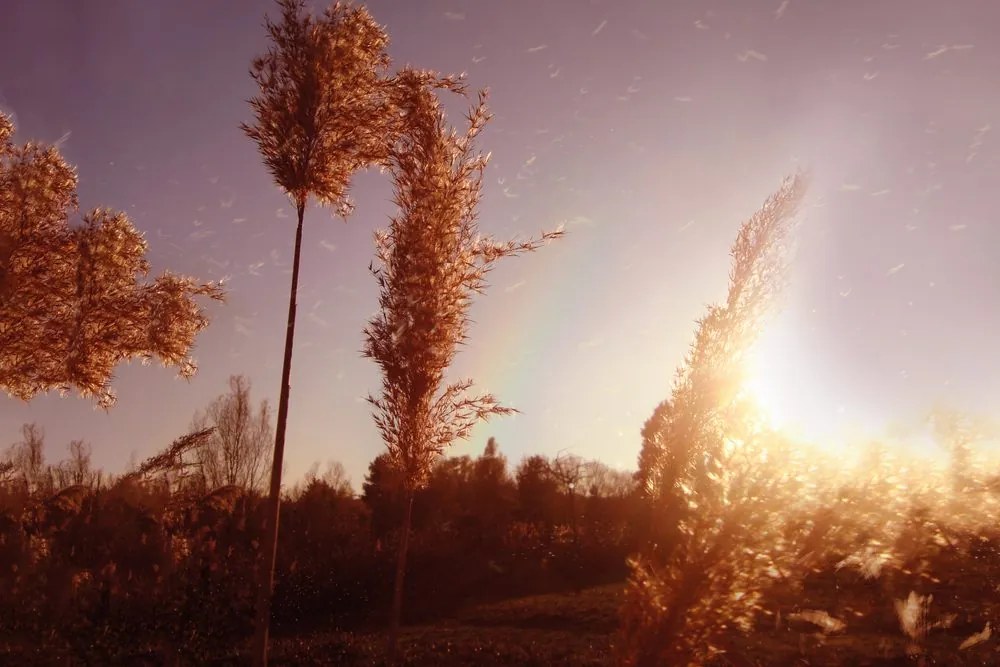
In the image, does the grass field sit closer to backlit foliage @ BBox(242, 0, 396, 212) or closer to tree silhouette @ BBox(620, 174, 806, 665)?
tree silhouette @ BBox(620, 174, 806, 665)

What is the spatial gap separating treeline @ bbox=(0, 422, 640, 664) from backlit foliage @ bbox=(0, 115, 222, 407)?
250 centimetres

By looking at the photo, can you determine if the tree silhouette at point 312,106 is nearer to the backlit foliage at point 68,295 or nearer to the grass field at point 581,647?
→ the backlit foliage at point 68,295

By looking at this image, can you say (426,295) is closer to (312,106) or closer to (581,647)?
(312,106)

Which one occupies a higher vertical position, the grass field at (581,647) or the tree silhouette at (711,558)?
the tree silhouette at (711,558)

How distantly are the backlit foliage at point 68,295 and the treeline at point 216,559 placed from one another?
8.20 feet

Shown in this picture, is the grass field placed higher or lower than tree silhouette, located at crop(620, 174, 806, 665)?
lower

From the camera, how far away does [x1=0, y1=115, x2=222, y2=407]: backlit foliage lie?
12.5 metres

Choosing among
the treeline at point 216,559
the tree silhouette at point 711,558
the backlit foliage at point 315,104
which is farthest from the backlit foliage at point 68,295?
the tree silhouette at point 711,558

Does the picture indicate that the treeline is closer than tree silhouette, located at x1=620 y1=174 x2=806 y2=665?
No

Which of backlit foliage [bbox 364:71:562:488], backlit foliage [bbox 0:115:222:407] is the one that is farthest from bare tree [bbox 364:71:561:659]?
backlit foliage [bbox 0:115:222:407]

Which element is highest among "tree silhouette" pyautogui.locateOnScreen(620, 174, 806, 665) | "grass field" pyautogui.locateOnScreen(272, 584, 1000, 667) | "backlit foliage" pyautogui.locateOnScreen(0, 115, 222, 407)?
"backlit foliage" pyautogui.locateOnScreen(0, 115, 222, 407)

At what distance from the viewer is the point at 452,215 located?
9.48 meters

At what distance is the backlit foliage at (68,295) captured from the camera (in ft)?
40.9

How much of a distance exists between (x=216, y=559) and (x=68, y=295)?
10.7m
